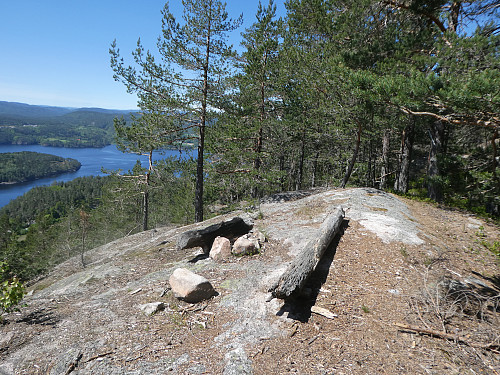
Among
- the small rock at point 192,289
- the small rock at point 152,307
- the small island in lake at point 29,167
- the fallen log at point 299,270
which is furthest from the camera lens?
the small island in lake at point 29,167

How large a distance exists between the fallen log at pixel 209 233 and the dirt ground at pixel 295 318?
2.04ft

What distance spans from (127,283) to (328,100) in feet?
36.9

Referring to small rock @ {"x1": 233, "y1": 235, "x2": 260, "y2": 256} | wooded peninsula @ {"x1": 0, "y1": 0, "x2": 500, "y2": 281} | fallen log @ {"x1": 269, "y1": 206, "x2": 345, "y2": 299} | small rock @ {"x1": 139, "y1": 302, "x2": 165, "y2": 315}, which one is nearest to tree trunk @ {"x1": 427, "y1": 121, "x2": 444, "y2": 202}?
wooded peninsula @ {"x1": 0, "y1": 0, "x2": 500, "y2": 281}

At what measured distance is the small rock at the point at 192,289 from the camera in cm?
527

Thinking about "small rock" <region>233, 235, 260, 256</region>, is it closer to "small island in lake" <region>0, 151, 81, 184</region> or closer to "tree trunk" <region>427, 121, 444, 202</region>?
"tree trunk" <region>427, 121, 444, 202</region>

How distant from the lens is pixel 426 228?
8172mm

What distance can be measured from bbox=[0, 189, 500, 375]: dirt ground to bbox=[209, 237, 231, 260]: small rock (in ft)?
0.95

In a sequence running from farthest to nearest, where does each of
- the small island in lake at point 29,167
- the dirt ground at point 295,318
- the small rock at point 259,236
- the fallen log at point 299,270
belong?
the small island in lake at point 29,167, the small rock at point 259,236, the fallen log at point 299,270, the dirt ground at point 295,318

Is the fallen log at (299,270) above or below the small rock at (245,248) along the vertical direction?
above

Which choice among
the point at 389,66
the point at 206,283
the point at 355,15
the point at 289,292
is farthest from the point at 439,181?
the point at 206,283

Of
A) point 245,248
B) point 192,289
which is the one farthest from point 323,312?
point 245,248

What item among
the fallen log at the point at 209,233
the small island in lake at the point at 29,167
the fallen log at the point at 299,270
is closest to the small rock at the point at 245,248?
the fallen log at the point at 209,233

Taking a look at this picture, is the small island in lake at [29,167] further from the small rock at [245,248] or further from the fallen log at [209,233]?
the small rock at [245,248]

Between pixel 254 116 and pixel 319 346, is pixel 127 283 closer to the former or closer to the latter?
pixel 319 346
